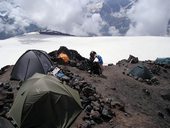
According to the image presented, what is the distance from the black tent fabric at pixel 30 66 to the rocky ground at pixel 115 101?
82cm

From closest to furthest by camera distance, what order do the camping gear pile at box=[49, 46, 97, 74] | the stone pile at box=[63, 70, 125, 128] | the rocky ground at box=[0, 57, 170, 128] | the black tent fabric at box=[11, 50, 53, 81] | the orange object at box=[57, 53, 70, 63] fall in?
the stone pile at box=[63, 70, 125, 128] → the rocky ground at box=[0, 57, 170, 128] → the black tent fabric at box=[11, 50, 53, 81] → the camping gear pile at box=[49, 46, 97, 74] → the orange object at box=[57, 53, 70, 63]

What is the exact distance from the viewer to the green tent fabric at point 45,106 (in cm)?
1428

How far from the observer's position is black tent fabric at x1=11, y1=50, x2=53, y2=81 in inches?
845

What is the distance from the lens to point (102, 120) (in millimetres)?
15523

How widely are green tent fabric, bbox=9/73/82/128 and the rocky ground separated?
0.56 metres

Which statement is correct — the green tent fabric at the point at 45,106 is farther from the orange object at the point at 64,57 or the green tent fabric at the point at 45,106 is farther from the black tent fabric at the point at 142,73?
the black tent fabric at the point at 142,73

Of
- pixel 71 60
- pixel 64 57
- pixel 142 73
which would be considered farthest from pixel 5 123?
pixel 142 73

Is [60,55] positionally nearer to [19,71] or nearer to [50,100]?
[19,71]

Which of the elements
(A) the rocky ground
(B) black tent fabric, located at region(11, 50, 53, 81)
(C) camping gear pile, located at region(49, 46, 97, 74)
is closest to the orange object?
(C) camping gear pile, located at region(49, 46, 97, 74)

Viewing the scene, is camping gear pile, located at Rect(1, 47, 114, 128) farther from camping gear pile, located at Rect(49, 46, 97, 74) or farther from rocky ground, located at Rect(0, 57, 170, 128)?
camping gear pile, located at Rect(49, 46, 97, 74)

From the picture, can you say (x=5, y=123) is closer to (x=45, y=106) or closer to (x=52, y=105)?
(x=45, y=106)

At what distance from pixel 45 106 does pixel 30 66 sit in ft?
25.5

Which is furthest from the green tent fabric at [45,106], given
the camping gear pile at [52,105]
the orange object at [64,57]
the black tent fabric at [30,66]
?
the orange object at [64,57]

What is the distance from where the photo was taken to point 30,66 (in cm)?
2181
